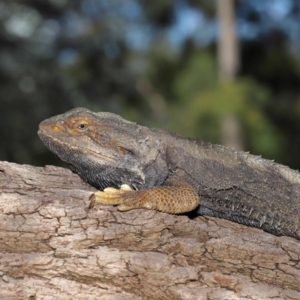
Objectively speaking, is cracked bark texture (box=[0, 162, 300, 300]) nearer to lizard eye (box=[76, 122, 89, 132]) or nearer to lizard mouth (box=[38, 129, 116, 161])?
lizard mouth (box=[38, 129, 116, 161])

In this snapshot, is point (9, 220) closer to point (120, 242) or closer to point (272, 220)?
point (120, 242)

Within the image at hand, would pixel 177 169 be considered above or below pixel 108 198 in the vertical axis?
above

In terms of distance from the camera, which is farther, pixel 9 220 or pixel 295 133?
pixel 295 133

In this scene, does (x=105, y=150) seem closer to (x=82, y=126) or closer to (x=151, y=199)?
(x=82, y=126)

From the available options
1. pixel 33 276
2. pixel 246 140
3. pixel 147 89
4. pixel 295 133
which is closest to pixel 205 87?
pixel 246 140

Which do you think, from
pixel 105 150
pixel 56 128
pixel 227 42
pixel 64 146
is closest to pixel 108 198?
pixel 105 150

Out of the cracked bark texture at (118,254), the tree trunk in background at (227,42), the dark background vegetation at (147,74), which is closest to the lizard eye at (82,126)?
the cracked bark texture at (118,254)

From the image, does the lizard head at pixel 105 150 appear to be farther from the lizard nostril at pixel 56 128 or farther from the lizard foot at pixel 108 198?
the lizard foot at pixel 108 198
